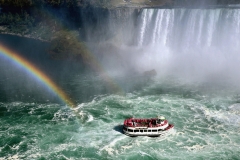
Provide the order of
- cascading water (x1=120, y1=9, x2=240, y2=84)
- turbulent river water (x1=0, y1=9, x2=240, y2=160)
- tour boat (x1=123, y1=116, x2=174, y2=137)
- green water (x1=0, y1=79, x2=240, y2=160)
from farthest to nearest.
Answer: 1. cascading water (x1=120, y1=9, x2=240, y2=84)
2. tour boat (x1=123, y1=116, x2=174, y2=137)
3. turbulent river water (x1=0, y1=9, x2=240, y2=160)
4. green water (x1=0, y1=79, x2=240, y2=160)

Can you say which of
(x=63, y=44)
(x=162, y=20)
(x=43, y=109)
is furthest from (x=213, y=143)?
(x=63, y=44)

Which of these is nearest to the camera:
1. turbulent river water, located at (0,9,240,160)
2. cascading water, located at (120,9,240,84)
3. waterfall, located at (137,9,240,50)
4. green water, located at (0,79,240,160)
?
green water, located at (0,79,240,160)

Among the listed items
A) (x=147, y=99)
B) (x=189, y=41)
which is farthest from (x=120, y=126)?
(x=189, y=41)

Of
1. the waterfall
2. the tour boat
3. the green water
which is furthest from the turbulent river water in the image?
the tour boat

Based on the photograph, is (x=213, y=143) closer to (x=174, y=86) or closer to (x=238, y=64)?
(x=174, y=86)

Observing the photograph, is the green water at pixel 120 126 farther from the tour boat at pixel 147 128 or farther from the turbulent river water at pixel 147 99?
the tour boat at pixel 147 128

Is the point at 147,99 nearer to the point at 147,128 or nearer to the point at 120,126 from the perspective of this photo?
the point at 120,126

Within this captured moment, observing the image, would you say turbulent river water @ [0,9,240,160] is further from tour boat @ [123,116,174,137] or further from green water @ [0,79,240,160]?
tour boat @ [123,116,174,137]
